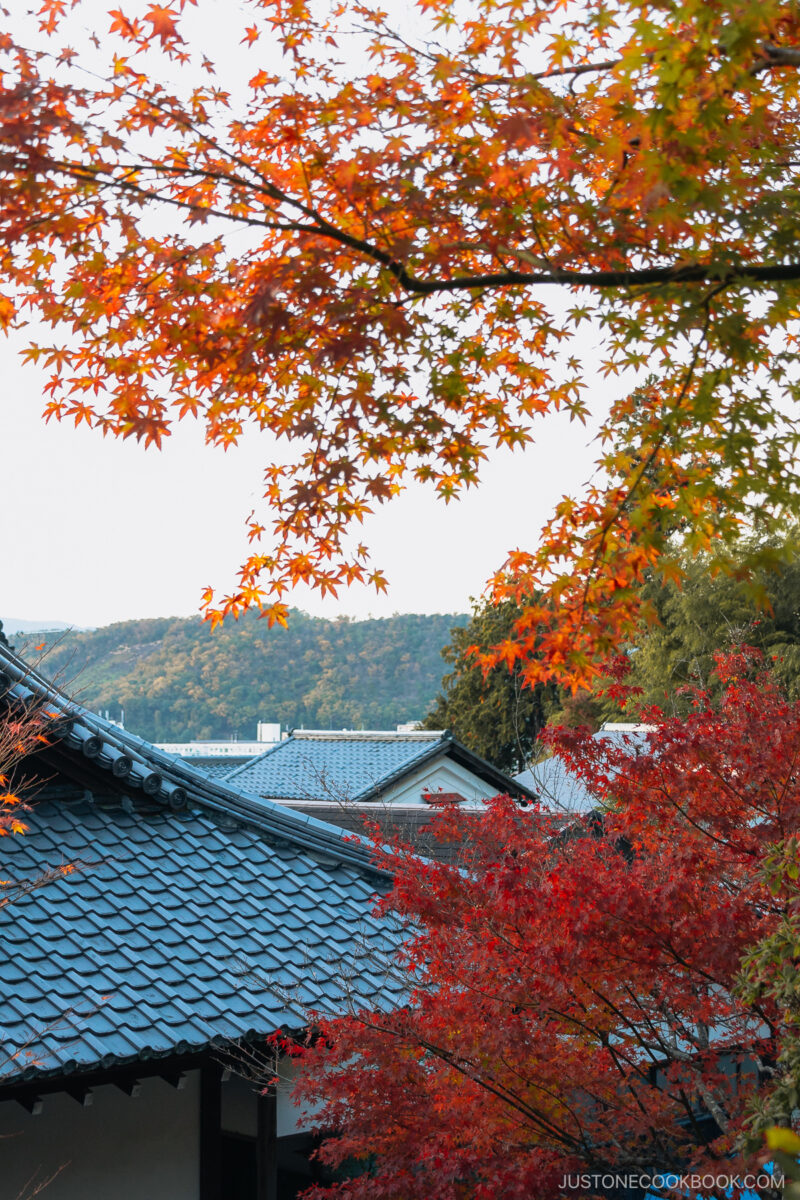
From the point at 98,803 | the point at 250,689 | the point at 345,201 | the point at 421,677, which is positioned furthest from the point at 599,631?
the point at 421,677

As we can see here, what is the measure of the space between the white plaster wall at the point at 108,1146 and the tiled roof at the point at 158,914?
556 millimetres

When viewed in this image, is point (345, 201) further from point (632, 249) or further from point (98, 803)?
point (98, 803)

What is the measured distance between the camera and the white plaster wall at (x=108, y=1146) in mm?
5301

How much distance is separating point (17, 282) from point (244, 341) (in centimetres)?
101

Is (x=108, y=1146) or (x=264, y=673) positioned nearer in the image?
(x=108, y=1146)

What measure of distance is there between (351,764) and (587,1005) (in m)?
21.0

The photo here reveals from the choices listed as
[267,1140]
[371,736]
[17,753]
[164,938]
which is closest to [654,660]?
[371,736]

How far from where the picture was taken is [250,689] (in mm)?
48906

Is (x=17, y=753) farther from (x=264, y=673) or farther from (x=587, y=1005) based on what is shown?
(x=264, y=673)

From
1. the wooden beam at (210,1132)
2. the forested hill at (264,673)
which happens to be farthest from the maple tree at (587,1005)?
the forested hill at (264,673)

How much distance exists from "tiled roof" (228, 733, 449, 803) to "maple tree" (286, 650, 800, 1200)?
1688 cm

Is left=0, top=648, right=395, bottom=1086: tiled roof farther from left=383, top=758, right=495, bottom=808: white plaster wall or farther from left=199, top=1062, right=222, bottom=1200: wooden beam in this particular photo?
left=383, top=758, right=495, bottom=808: white plaster wall

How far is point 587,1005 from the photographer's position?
5.30 metres

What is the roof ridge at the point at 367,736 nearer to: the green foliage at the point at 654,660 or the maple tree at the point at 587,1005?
the green foliage at the point at 654,660
